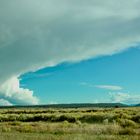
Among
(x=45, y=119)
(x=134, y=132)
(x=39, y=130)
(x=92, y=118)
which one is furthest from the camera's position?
(x=45, y=119)

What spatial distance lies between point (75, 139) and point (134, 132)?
805cm

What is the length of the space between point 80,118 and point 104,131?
27.1 m

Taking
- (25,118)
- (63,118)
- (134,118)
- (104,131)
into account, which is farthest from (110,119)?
(104,131)

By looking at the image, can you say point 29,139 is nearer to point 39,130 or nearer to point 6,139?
point 6,139

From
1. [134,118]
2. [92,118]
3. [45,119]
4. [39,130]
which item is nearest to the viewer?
[39,130]

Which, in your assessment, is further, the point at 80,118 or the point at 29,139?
the point at 80,118

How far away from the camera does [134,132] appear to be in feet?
95.4

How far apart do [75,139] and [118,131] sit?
8.69 meters

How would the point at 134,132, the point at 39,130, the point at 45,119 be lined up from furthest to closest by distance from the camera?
1. the point at 45,119
2. the point at 39,130
3. the point at 134,132

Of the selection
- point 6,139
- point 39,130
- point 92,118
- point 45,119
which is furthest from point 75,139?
point 45,119

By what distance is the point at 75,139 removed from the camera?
22.2 metres

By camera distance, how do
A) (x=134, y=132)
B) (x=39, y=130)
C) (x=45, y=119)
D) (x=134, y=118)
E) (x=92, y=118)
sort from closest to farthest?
(x=134, y=132)
(x=39, y=130)
(x=134, y=118)
(x=92, y=118)
(x=45, y=119)

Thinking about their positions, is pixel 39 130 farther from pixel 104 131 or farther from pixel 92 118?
pixel 92 118

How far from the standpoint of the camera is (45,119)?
202 ft
